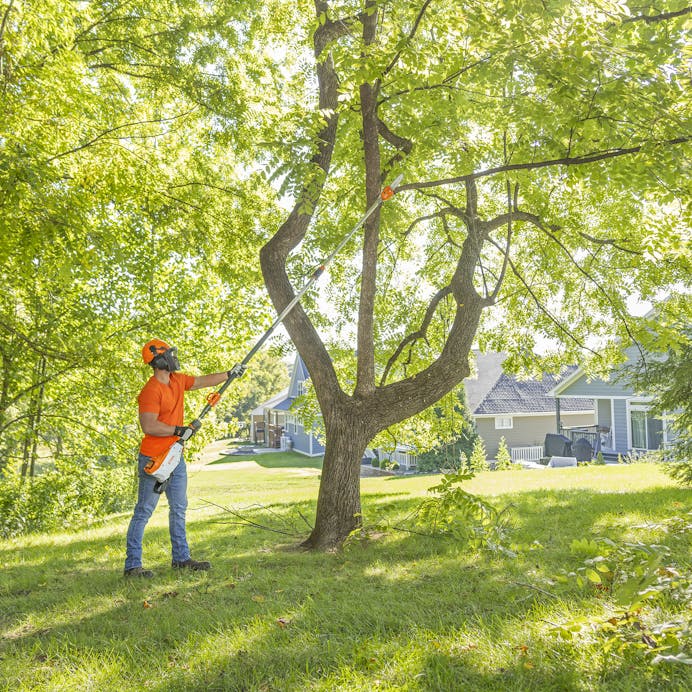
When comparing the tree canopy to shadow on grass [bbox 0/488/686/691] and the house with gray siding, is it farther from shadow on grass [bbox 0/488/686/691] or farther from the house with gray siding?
the house with gray siding

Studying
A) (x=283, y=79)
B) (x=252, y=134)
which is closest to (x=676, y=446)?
(x=252, y=134)

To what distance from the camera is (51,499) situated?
10797 millimetres

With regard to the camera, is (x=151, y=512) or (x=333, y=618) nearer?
(x=333, y=618)

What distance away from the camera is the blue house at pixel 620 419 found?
22.2m

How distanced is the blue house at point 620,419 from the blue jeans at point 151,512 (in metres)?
19.0

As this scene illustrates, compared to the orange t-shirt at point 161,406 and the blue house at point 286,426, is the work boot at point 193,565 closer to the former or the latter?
the orange t-shirt at point 161,406

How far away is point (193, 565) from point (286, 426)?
125 feet

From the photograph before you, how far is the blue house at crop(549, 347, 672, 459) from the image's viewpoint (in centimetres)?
2220

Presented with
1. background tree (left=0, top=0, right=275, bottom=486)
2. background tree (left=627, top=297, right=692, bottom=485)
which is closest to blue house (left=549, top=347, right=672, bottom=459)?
background tree (left=627, top=297, right=692, bottom=485)

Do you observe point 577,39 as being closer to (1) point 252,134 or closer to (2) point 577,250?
(1) point 252,134

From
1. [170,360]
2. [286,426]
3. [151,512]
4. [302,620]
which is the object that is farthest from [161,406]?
[286,426]

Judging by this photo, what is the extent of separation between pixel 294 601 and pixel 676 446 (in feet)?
26.1

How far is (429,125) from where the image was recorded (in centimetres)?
712

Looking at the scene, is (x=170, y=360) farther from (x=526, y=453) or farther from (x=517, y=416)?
(x=517, y=416)
